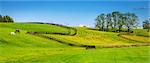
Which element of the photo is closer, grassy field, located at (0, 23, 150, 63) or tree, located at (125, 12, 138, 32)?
grassy field, located at (0, 23, 150, 63)

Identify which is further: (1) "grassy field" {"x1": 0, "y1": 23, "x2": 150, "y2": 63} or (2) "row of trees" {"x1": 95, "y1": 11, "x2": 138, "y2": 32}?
(2) "row of trees" {"x1": 95, "y1": 11, "x2": 138, "y2": 32}

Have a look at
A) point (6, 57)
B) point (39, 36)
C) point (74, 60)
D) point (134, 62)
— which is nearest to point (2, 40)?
point (39, 36)

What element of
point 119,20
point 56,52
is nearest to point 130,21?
point 119,20

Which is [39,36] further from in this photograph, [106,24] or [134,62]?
[106,24]

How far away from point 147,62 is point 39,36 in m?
46.9

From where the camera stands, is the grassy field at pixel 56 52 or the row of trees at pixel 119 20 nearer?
the grassy field at pixel 56 52

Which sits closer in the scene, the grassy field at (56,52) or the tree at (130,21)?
the grassy field at (56,52)

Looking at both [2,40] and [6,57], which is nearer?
[6,57]

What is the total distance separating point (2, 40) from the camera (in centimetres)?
6462

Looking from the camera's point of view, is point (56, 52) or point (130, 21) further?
point (130, 21)

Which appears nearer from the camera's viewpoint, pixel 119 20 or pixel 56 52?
pixel 56 52

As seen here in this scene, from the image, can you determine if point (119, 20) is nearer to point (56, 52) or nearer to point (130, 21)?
point (130, 21)

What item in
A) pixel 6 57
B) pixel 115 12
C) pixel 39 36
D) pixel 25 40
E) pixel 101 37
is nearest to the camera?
pixel 6 57

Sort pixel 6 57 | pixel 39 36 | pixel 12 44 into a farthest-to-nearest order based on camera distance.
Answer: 1. pixel 39 36
2. pixel 12 44
3. pixel 6 57
